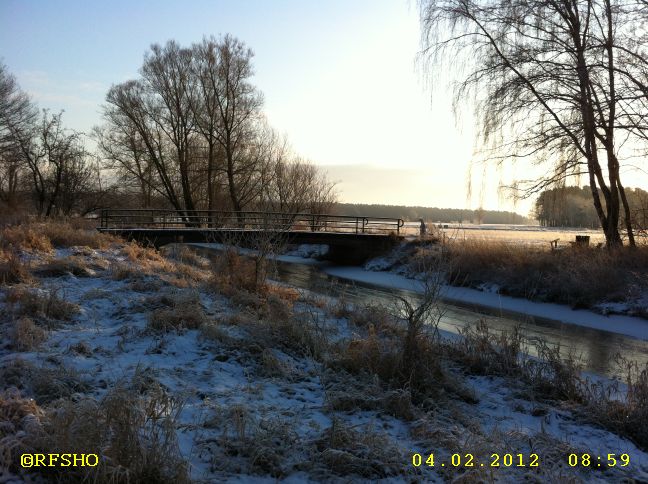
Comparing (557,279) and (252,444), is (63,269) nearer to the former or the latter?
(252,444)

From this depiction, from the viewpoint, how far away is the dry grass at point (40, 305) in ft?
23.8

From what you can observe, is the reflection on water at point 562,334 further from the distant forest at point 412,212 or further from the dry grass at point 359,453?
the distant forest at point 412,212

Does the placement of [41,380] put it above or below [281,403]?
above

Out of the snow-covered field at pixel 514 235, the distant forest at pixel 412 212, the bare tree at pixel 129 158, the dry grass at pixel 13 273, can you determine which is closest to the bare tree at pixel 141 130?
the bare tree at pixel 129 158

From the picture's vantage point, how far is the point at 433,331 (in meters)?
7.28

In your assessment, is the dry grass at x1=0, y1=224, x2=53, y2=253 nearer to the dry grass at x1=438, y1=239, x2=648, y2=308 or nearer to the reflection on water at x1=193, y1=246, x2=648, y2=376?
the reflection on water at x1=193, y1=246, x2=648, y2=376

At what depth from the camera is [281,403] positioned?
5.23 metres

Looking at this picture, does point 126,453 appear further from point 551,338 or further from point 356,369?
point 551,338

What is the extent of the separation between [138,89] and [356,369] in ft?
128

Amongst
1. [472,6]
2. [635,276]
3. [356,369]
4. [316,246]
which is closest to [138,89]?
[316,246]
